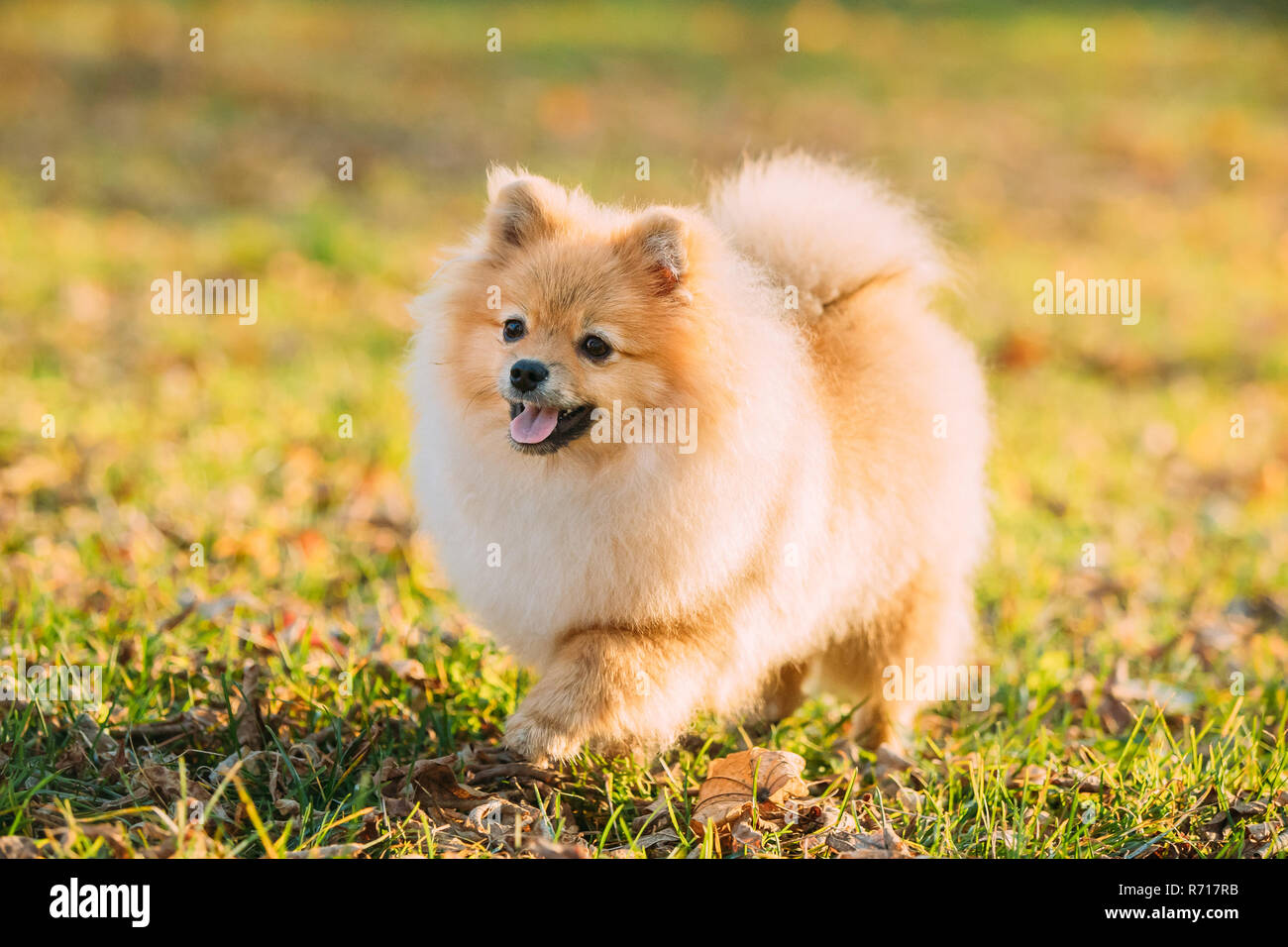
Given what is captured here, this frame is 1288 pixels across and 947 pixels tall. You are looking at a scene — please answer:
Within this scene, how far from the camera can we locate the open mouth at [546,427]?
3328 millimetres

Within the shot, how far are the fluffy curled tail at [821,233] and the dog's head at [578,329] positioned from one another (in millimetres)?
494

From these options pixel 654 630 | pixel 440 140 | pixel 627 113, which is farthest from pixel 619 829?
pixel 627 113

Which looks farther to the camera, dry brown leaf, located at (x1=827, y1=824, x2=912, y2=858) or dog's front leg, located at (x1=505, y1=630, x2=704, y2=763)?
dog's front leg, located at (x1=505, y1=630, x2=704, y2=763)

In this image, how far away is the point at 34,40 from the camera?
42.4 ft

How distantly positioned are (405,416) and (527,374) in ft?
12.1

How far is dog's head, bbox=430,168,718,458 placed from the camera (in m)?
3.34

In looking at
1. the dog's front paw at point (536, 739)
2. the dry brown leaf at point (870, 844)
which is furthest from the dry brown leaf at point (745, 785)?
the dog's front paw at point (536, 739)

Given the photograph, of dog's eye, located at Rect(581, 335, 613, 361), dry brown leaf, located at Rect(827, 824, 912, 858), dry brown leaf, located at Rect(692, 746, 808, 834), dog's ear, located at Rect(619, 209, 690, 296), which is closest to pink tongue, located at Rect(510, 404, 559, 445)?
dog's eye, located at Rect(581, 335, 613, 361)

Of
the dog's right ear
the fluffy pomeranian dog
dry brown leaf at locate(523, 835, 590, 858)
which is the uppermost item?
the dog's right ear

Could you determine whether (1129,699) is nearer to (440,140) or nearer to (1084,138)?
(440,140)

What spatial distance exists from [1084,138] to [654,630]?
12.9 m

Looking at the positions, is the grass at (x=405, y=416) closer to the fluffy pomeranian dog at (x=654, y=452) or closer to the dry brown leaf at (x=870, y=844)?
the dry brown leaf at (x=870, y=844)

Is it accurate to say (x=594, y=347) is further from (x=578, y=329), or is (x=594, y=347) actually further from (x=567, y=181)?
(x=567, y=181)

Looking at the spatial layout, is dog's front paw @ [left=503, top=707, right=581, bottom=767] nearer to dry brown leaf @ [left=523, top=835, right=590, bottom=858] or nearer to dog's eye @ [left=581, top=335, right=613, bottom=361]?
dry brown leaf @ [left=523, top=835, right=590, bottom=858]
